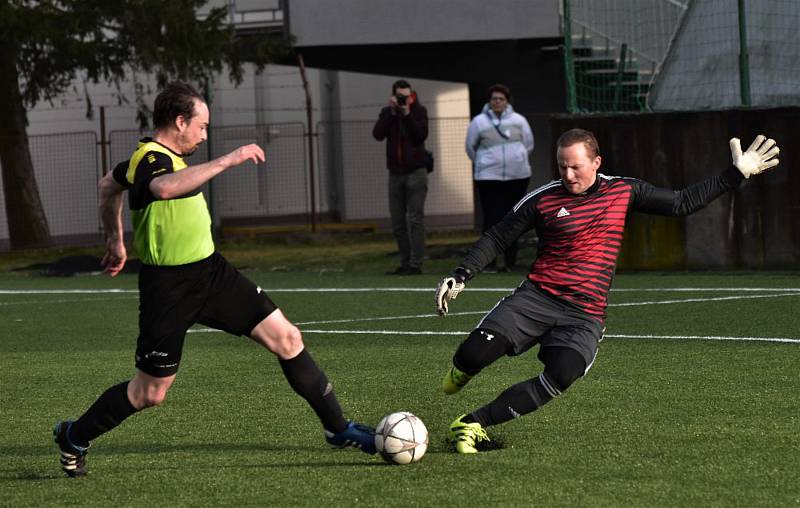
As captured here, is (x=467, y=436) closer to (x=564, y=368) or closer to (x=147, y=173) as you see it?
(x=564, y=368)

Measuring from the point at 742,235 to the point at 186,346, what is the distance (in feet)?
22.1

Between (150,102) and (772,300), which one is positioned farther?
(150,102)

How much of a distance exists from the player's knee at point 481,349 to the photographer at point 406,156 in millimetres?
8985

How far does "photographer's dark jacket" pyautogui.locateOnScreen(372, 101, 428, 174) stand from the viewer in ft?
50.6

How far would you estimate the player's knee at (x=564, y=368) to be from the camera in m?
6.20

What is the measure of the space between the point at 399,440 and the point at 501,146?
31.4 feet

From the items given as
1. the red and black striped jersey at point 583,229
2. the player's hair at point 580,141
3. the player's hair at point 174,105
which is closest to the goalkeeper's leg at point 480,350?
the red and black striped jersey at point 583,229

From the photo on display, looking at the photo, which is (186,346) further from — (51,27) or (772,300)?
(51,27)

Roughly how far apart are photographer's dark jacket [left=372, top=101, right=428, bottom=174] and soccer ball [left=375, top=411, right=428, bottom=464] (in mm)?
9533

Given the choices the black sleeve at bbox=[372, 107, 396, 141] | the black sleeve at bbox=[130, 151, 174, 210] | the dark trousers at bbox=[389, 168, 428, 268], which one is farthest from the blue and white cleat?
the black sleeve at bbox=[372, 107, 396, 141]

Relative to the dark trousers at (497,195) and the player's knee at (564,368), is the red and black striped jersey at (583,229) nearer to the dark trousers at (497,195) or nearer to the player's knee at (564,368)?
the player's knee at (564,368)

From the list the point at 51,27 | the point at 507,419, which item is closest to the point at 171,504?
the point at 507,419

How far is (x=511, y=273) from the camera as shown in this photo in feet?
51.2

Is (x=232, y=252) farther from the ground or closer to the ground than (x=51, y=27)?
closer to the ground
